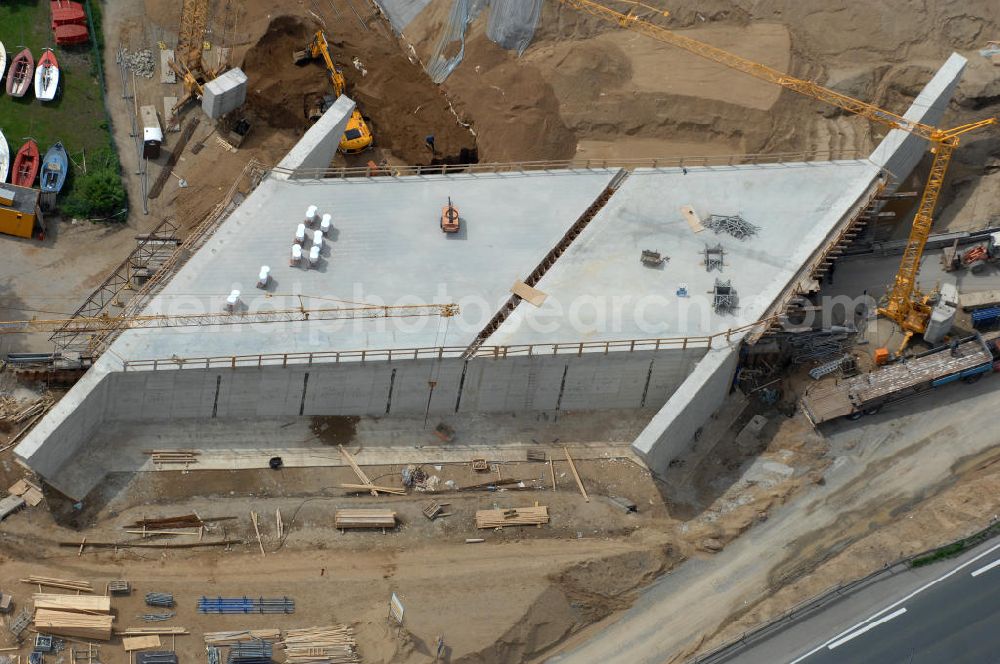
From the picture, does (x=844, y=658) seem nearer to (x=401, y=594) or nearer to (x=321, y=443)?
(x=401, y=594)

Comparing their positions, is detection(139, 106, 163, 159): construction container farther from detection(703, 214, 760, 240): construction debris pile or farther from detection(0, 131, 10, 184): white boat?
detection(703, 214, 760, 240): construction debris pile

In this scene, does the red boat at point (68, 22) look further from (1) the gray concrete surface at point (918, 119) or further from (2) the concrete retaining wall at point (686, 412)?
(1) the gray concrete surface at point (918, 119)

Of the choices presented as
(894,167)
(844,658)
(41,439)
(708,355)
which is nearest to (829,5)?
(894,167)

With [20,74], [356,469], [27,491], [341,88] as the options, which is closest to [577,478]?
[356,469]

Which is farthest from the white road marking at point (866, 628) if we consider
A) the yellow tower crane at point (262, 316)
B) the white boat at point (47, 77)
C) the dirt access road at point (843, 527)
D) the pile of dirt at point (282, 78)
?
the white boat at point (47, 77)

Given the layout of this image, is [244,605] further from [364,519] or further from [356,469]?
[356,469]
